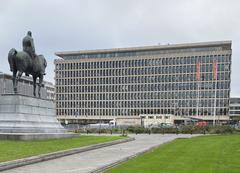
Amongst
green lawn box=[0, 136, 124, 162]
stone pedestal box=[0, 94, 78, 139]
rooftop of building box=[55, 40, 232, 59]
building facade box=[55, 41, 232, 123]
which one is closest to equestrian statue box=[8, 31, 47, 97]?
stone pedestal box=[0, 94, 78, 139]

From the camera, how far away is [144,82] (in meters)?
163

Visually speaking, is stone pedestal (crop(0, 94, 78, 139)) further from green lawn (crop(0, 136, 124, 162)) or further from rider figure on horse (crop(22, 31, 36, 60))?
rider figure on horse (crop(22, 31, 36, 60))

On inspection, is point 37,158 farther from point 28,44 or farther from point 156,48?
point 156,48

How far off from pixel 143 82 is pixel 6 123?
135 m

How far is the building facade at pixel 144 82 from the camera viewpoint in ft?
500

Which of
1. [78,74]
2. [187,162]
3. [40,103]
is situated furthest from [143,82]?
[187,162]

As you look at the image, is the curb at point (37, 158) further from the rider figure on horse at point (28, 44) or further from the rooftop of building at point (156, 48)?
the rooftop of building at point (156, 48)

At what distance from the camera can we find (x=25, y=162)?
1531 cm

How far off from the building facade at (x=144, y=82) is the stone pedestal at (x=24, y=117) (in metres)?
123

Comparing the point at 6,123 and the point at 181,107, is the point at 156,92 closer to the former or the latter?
the point at 181,107

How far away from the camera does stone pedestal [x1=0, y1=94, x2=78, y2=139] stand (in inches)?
1173

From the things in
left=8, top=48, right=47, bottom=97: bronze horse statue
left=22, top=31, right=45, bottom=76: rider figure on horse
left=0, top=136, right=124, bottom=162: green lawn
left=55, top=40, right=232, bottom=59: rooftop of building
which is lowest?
left=0, top=136, right=124, bottom=162: green lawn

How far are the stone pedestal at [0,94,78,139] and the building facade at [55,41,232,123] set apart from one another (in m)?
123

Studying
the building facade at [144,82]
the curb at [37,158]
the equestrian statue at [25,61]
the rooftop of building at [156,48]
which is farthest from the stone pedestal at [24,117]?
the rooftop of building at [156,48]
